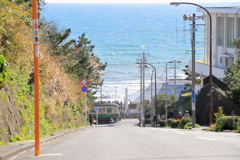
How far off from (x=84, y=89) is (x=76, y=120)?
6.68 metres

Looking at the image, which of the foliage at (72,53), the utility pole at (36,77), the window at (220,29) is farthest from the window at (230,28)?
the utility pole at (36,77)

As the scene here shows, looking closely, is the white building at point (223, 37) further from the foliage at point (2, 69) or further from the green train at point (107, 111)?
the foliage at point (2, 69)

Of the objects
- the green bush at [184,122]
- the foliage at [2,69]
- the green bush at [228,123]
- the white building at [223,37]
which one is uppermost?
the white building at [223,37]

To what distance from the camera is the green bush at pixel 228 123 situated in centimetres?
2095

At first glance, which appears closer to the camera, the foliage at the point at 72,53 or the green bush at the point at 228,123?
the green bush at the point at 228,123

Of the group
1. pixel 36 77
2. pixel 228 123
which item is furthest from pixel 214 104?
pixel 36 77

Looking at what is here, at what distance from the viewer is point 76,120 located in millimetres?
33406

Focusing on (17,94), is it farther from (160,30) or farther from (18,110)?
(160,30)

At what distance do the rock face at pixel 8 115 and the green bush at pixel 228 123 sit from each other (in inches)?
448

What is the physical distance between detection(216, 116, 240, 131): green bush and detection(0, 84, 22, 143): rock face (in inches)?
448

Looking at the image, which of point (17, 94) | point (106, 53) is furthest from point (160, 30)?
point (17, 94)

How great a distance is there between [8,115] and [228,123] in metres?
12.6

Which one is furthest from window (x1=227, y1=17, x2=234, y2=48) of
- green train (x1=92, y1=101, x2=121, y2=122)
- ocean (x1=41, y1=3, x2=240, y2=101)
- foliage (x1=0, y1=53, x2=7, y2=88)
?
foliage (x1=0, y1=53, x2=7, y2=88)

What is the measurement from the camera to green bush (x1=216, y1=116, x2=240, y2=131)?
21.0 metres
